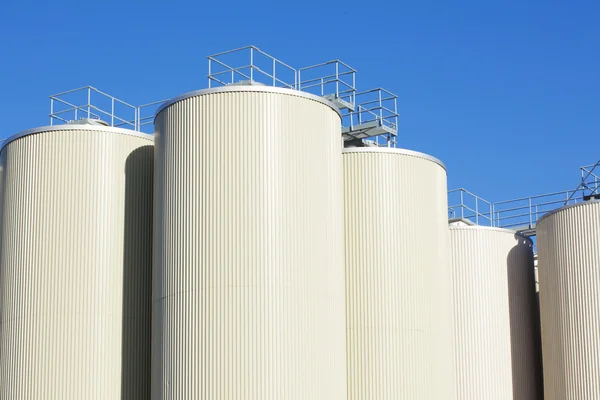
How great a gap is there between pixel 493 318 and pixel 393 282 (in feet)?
38.4

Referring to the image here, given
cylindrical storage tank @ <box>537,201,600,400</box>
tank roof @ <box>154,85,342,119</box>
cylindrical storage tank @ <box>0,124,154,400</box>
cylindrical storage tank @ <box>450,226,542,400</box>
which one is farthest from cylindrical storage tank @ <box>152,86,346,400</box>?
cylindrical storage tank @ <box>450,226,542,400</box>

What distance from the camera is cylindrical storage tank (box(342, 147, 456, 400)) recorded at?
3697cm

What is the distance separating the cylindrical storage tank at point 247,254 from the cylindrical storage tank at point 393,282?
7.43 feet

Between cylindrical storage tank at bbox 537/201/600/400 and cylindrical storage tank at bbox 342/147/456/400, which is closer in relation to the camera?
cylindrical storage tank at bbox 342/147/456/400

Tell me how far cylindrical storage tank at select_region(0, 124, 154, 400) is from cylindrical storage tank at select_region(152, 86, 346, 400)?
274 centimetres

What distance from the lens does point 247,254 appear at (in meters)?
32.7

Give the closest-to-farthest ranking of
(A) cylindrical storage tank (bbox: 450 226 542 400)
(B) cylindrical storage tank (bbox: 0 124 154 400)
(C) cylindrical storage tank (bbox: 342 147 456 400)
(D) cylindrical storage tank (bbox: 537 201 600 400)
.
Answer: (B) cylindrical storage tank (bbox: 0 124 154 400)
(C) cylindrical storage tank (bbox: 342 147 456 400)
(D) cylindrical storage tank (bbox: 537 201 600 400)
(A) cylindrical storage tank (bbox: 450 226 542 400)

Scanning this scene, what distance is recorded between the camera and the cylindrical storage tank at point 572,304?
4384cm

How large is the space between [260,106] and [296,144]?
161 cm

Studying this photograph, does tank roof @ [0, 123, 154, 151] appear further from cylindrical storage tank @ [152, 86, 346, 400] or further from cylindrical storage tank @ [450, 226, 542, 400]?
cylindrical storage tank @ [450, 226, 542, 400]

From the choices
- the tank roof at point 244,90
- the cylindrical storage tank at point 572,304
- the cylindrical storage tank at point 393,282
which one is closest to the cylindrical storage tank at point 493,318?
the cylindrical storage tank at point 572,304

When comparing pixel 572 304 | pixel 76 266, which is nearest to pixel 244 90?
pixel 76 266

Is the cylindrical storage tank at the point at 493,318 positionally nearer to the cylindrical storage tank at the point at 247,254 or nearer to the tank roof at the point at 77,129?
the cylindrical storage tank at the point at 247,254

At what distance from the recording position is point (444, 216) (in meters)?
Result: 40.3
